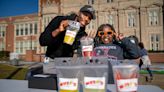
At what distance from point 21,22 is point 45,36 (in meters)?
40.1

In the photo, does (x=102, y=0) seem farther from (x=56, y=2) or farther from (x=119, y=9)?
(x=56, y=2)

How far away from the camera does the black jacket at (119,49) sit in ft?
10.5

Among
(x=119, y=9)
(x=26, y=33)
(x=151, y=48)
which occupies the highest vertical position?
(x=119, y=9)

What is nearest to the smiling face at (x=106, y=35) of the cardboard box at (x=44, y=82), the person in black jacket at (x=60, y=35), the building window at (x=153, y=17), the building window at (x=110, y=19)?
the person in black jacket at (x=60, y=35)

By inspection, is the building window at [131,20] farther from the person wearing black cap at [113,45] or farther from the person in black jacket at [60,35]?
the person in black jacket at [60,35]

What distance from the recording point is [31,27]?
132ft

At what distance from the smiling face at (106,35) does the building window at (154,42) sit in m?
28.0

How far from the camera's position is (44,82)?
196cm

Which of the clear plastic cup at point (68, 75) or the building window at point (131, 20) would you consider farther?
the building window at point (131, 20)

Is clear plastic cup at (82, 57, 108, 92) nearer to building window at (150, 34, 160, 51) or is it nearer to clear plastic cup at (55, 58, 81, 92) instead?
clear plastic cup at (55, 58, 81, 92)

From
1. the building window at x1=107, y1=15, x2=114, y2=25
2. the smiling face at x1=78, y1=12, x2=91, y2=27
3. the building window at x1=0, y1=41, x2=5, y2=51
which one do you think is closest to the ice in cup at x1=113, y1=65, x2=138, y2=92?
the smiling face at x1=78, y1=12, x2=91, y2=27

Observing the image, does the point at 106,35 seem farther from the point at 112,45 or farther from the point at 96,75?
the point at 96,75

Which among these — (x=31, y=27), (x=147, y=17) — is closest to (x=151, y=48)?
(x=147, y=17)

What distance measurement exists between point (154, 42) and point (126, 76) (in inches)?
1186
